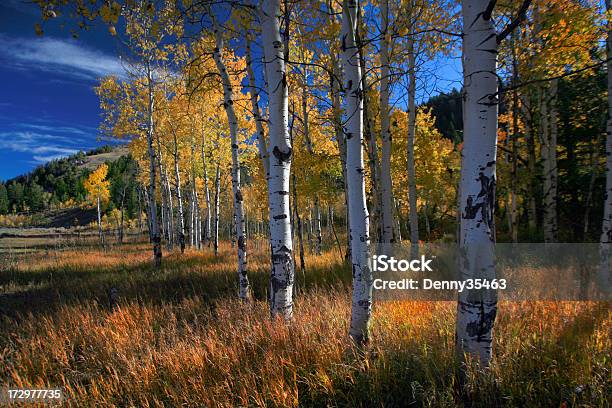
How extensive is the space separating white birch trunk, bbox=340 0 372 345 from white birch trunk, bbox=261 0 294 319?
874 mm

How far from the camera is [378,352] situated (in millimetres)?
2648

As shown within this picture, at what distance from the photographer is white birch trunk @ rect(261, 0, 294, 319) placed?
3291mm

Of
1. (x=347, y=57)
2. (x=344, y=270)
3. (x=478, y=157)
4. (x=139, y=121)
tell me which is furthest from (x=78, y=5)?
(x=139, y=121)

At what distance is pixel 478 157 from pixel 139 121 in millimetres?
15385

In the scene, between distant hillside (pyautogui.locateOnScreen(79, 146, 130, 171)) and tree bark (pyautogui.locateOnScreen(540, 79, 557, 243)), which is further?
distant hillside (pyautogui.locateOnScreen(79, 146, 130, 171))

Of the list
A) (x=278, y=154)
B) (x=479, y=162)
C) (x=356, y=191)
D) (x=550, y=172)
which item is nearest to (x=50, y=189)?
(x=278, y=154)

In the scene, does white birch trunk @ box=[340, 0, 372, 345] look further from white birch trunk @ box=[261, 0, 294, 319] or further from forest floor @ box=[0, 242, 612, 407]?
white birch trunk @ box=[261, 0, 294, 319]

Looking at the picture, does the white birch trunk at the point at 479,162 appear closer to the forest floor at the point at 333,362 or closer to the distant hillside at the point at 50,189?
the forest floor at the point at 333,362

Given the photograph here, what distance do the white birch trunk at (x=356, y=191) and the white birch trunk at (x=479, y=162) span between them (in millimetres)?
822

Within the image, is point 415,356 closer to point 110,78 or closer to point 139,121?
point 139,121

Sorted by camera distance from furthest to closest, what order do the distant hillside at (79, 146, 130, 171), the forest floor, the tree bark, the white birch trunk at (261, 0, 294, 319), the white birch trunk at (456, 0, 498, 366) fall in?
the distant hillside at (79, 146, 130, 171)
the tree bark
the white birch trunk at (261, 0, 294, 319)
the forest floor
the white birch trunk at (456, 0, 498, 366)

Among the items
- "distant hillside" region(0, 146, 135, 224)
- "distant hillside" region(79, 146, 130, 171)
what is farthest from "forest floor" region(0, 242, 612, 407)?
"distant hillside" region(79, 146, 130, 171)

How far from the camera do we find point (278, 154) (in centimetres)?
333

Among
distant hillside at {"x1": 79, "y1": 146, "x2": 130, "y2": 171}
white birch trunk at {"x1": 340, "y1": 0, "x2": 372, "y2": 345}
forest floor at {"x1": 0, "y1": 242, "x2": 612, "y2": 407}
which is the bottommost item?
forest floor at {"x1": 0, "y1": 242, "x2": 612, "y2": 407}
